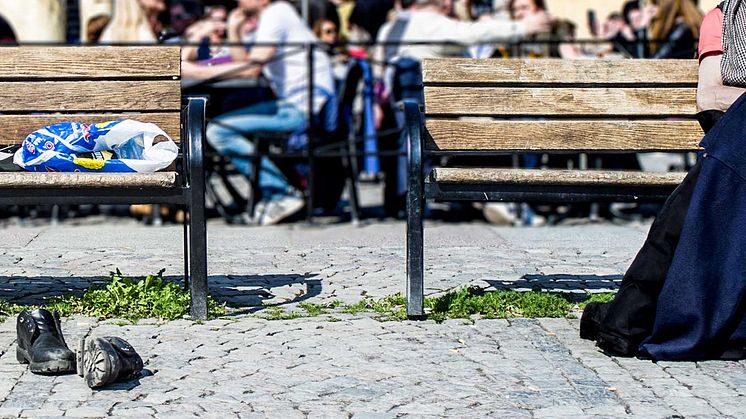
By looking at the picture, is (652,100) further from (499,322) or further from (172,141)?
(172,141)

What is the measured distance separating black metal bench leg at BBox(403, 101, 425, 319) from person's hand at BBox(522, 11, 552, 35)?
17.0 ft

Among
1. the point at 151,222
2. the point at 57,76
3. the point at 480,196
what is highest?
the point at 57,76

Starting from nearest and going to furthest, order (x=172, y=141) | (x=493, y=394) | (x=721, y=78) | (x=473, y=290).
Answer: (x=493, y=394)
(x=721, y=78)
(x=172, y=141)
(x=473, y=290)

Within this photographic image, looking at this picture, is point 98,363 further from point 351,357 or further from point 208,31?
point 208,31

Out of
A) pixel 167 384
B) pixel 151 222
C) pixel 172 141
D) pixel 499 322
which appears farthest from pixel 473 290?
pixel 151 222

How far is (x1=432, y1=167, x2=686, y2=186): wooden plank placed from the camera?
5.38 m

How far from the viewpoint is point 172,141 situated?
5.73m

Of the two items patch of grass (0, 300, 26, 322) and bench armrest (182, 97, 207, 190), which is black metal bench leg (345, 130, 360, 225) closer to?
bench armrest (182, 97, 207, 190)

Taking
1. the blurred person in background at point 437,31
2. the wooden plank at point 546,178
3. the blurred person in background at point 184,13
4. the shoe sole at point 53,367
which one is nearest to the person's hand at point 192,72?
the blurred person in background at point 437,31

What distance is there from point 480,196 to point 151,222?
14.7ft

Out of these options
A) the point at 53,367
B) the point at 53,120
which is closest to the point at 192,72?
the point at 53,120

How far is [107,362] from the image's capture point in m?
4.38

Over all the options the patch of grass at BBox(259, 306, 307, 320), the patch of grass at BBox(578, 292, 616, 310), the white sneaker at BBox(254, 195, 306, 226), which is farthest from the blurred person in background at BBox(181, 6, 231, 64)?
the patch of grass at BBox(578, 292, 616, 310)

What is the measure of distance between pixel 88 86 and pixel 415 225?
170 centimetres
